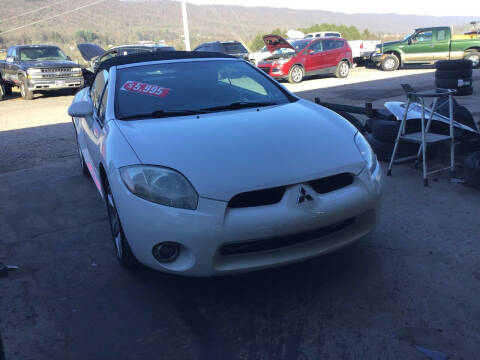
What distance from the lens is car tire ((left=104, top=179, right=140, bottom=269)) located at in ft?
9.90

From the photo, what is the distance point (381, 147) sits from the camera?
18.1 ft

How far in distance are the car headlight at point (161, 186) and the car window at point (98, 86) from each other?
1640 millimetres

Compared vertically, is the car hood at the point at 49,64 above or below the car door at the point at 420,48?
above

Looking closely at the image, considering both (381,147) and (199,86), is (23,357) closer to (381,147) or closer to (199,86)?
(199,86)

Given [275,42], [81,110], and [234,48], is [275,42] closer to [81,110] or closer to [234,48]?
[234,48]

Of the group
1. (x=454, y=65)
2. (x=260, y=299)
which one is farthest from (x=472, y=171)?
(x=454, y=65)

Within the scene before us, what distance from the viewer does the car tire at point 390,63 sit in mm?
19672

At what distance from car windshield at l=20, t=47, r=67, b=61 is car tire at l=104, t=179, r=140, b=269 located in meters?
14.1

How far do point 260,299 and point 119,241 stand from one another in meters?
1.08

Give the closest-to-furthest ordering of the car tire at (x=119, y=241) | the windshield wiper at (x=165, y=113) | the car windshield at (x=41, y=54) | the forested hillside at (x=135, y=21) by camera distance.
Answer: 1. the car tire at (x=119, y=241)
2. the windshield wiper at (x=165, y=113)
3. the car windshield at (x=41, y=54)
4. the forested hillside at (x=135, y=21)

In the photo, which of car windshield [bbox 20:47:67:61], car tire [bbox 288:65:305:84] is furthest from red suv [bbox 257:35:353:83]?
car windshield [bbox 20:47:67:61]

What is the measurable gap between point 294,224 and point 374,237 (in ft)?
4.29

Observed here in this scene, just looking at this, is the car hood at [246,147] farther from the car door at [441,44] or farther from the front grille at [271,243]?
the car door at [441,44]

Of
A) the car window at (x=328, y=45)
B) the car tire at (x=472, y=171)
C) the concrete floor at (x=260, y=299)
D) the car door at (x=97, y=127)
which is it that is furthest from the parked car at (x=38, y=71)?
the car tire at (x=472, y=171)
